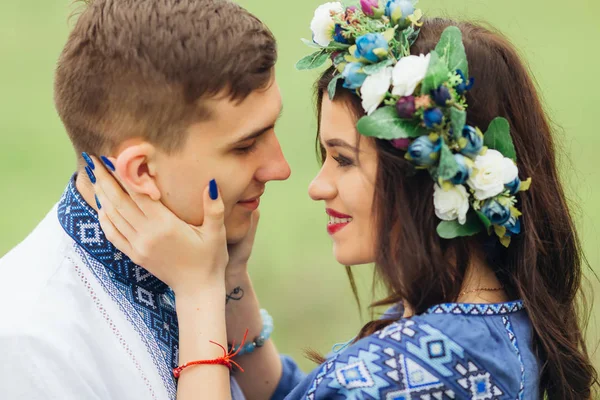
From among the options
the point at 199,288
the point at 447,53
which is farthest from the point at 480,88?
the point at 199,288

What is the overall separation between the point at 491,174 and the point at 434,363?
0.65 meters

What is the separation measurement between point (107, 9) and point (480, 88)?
1323mm

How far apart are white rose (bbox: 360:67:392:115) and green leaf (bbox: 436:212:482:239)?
456mm

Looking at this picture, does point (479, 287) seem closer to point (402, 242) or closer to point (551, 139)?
point (402, 242)

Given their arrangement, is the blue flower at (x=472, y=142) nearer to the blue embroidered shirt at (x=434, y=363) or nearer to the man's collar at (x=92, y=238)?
the blue embroidered shirt at (x=434, y=363)

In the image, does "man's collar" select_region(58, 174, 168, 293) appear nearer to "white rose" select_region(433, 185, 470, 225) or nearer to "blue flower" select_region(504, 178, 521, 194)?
"white rose" select_region(433, 185, 470, 225)

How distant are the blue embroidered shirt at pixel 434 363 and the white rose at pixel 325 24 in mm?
1054

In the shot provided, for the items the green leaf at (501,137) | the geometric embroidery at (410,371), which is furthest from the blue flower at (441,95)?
the geometric embroidery at (410,371)

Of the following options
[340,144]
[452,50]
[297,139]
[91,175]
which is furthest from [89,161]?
[297,139]

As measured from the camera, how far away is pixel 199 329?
3.18m

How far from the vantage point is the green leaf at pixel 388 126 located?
3.09 meters

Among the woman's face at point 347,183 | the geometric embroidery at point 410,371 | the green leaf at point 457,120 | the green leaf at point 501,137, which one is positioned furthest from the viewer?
the woman's face at point 347,183

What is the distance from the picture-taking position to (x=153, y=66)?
3252mm

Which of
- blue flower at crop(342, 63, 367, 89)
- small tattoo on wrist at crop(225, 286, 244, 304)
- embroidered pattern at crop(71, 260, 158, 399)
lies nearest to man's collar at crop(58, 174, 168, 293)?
embroidered pattern at crop(71, 260, 158, 399)
